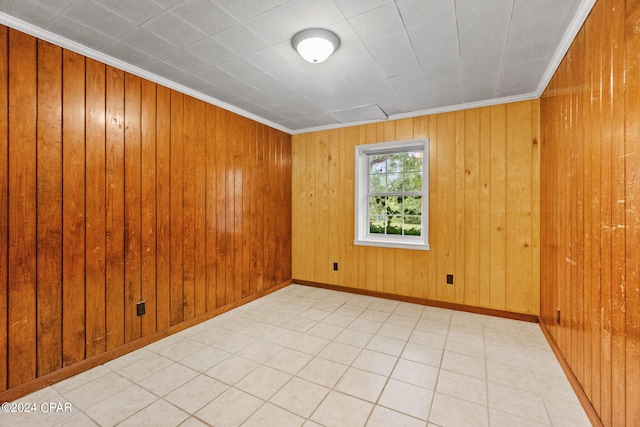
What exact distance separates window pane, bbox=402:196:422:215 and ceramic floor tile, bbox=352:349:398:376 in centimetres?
202

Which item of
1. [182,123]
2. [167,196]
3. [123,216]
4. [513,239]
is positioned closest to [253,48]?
[182,123]

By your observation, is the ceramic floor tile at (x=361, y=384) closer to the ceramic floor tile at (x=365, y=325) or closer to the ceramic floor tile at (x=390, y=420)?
the ceramic floor tile at (x=390, y=420)

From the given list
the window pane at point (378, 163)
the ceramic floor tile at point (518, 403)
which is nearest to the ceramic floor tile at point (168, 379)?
the ceramic floor tile at point (518, 403)

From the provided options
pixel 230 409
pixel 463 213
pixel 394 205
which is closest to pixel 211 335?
pixel 230 409

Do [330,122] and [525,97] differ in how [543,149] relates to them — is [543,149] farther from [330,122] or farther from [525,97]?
[330,122]

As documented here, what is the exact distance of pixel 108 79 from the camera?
7.50ft

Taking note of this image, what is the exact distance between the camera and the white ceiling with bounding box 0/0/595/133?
5.61 feet

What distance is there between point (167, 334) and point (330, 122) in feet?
10.9

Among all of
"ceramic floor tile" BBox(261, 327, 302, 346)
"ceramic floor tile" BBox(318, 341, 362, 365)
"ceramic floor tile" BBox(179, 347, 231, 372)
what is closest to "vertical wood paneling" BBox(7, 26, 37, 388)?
"ceramic floor tile" BBox(179, 347, 231, 372)

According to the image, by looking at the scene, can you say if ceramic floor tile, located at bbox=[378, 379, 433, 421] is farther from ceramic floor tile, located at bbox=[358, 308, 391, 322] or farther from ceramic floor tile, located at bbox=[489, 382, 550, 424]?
ceramic floor tile, located at bbox=[358, 308, 391, 322]

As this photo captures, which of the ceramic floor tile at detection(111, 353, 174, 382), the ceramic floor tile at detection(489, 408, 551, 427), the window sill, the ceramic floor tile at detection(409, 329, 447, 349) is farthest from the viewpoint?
the window sill

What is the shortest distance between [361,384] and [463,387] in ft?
2.34

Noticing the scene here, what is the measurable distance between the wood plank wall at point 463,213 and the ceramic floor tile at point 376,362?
4.84 feet

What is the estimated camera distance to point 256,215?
12.6ft
